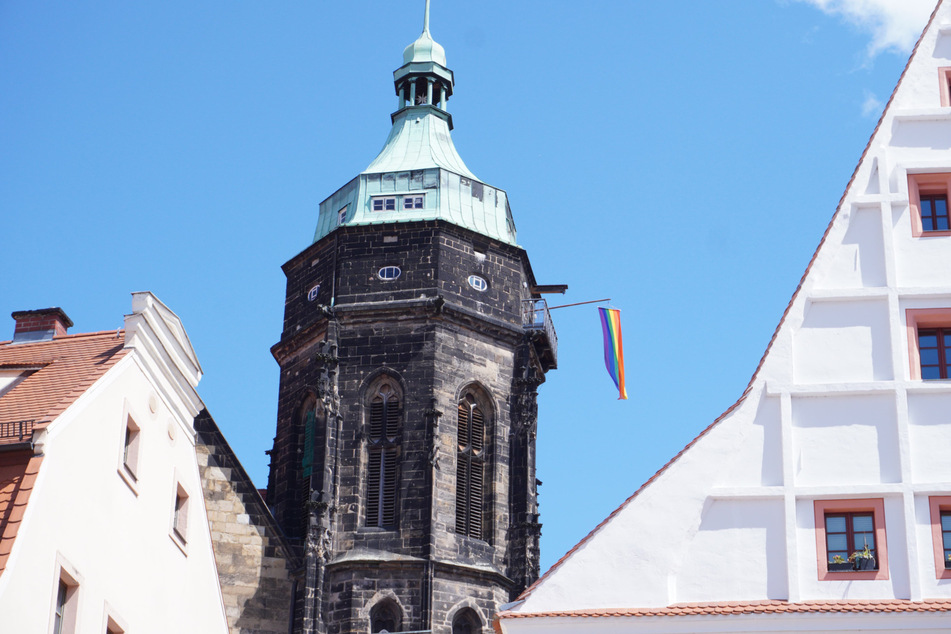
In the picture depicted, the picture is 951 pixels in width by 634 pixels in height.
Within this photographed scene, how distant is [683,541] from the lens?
67.4 ft

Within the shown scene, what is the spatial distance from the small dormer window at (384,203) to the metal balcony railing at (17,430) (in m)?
20.8

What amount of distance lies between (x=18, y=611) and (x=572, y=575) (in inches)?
229

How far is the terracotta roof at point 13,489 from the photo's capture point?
60.1 ft

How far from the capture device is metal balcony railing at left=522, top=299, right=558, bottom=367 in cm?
3947

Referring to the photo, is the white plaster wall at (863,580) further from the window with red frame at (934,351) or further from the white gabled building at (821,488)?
the window with red frame at (934,351)

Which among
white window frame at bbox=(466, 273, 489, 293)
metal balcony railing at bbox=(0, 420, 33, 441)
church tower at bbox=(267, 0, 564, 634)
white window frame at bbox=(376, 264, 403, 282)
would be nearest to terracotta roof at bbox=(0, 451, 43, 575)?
metal balcony railing at bbox=(0, 420, 33, 441)

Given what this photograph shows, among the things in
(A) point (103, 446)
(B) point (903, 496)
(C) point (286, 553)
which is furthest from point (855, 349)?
(C) point (286, 553)

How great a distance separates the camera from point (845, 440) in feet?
68.3

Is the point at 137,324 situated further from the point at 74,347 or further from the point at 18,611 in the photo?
the point at 18,611

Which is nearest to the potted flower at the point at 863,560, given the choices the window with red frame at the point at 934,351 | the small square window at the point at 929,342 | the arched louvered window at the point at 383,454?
the small square window at the point at 929,342

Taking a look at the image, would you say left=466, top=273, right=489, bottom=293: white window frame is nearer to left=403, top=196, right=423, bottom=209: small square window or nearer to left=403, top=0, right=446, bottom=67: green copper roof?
left=403, top=196, right=423, bottom=209: small square window

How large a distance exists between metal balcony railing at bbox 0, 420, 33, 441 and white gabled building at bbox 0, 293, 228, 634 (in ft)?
0.05

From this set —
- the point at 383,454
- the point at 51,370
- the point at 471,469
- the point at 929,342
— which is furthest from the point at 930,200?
the point at 383,454

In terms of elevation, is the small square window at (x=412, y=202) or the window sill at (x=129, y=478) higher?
the small square window at (x=412, y=202)
